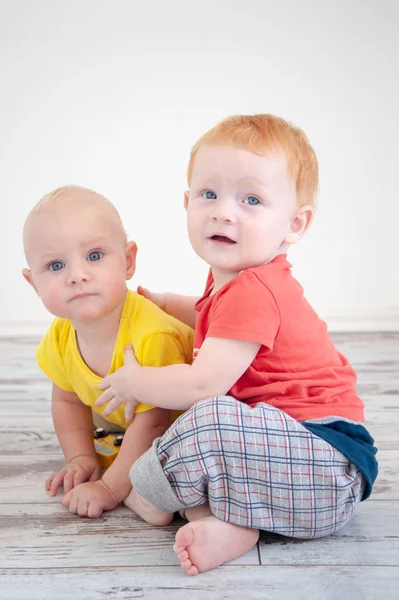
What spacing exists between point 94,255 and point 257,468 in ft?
1.50

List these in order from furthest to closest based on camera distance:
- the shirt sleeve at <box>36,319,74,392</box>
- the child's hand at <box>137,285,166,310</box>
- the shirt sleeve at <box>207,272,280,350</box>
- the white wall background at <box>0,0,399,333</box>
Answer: the white wall background at <box>0,0,399,333</box> < the child's hand at <box>137,285,166,310</box> < the shirt sleeve at <box>36,319,74,392</box> < the shirt sleeve at <box>207,272,280,350</box>

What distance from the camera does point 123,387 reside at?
1088 millimetres

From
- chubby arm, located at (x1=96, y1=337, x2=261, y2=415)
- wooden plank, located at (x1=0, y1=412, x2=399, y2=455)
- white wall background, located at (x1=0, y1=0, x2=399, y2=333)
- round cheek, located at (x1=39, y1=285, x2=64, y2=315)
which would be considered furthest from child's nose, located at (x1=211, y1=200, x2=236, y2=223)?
white wall background, located at (x1=0, y1=0, x2=399, y2=333)

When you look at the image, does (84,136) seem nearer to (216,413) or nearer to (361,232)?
(361,232)

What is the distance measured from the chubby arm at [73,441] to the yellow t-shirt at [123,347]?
0.03 meters

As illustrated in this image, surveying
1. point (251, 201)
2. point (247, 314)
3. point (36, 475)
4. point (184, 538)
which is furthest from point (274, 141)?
point (36, 475)

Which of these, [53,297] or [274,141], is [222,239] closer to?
[274,141]

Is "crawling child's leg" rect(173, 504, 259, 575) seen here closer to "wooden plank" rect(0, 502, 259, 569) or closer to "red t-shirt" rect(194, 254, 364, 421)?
"wooden plank" rect(0, 502, 259, 569)

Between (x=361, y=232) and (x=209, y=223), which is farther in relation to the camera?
(x=361, y=232)

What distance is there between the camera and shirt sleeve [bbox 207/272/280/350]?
975 millimetres

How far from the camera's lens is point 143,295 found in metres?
1.42

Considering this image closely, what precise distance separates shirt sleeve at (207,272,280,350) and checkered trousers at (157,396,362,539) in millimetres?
97

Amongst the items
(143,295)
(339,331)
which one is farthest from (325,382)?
(339,331)

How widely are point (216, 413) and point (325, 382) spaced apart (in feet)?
0.63
